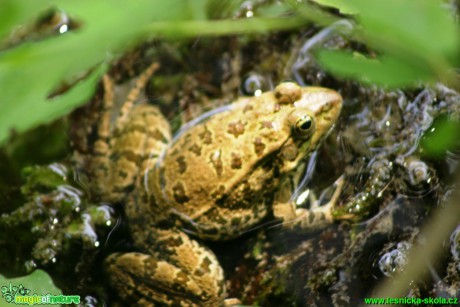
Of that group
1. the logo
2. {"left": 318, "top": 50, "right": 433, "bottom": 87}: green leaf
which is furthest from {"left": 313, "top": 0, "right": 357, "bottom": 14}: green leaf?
the logo

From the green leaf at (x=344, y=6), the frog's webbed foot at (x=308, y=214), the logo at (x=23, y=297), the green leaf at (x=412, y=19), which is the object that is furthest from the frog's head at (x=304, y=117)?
the logo at (x=23, y=297)

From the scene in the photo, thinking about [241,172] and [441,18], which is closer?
[441,18]

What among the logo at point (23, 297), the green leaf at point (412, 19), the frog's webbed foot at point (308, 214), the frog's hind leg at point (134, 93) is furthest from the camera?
the frog's hind leg at point (134, 93)

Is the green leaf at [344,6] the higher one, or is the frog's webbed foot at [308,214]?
the green leaf at [344,6]

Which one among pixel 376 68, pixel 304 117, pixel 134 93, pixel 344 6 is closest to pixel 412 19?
pixel 344 6

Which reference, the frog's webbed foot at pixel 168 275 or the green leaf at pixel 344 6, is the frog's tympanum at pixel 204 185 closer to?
the frog's webbed foot at pixel 168 275

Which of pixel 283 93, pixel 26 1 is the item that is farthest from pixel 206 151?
pixel 26 1

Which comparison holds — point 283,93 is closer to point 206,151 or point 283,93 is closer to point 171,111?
point 206,151

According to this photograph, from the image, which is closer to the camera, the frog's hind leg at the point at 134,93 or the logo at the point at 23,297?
the logo at the point at 23,297
